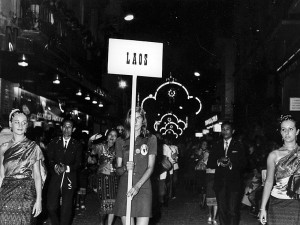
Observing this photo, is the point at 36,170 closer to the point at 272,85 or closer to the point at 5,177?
the point at 5,177

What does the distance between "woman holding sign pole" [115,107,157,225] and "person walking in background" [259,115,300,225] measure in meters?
1.43

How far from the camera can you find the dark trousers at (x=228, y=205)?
32.7 feet

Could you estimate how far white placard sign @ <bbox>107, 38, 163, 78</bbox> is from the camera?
7.06 metres

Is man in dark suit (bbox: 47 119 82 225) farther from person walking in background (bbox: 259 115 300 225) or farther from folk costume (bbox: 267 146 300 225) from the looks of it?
folk costume (bbox: 267 146 300 225)

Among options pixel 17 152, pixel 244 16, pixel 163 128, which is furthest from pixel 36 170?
pixel 163 128

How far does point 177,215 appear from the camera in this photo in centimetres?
1374

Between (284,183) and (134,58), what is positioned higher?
(134,58)

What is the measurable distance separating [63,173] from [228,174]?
283cm

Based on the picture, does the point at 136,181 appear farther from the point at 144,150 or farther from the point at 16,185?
the point at 16,185

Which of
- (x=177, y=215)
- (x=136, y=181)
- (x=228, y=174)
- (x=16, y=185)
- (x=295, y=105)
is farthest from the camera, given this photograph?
(x=295, y=105)

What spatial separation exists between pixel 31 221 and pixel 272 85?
2222 cm

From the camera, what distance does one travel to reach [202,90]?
6650 cm

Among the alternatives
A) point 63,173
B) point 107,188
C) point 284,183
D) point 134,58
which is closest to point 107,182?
point 107,188

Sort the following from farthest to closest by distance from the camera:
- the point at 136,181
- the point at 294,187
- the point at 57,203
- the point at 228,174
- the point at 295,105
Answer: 1. the point at 295,105
2. the point at 228,174
3. the point at 57,203
4. the point at 136,181
5. the point at 294,187
